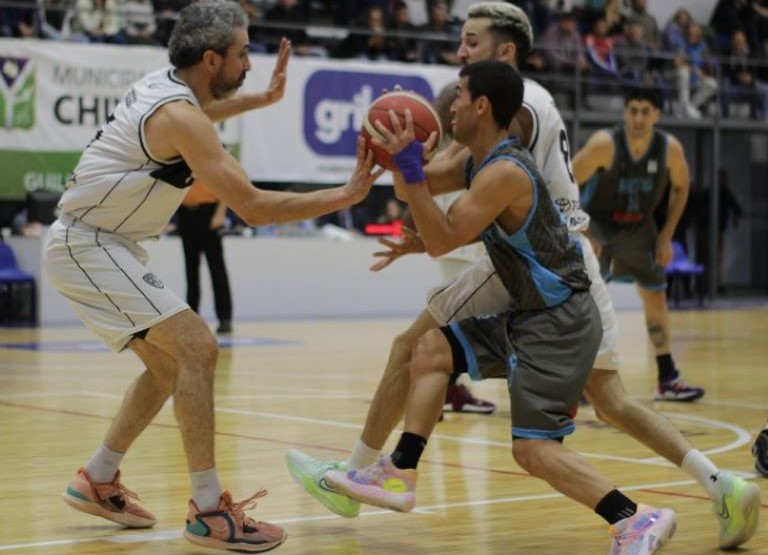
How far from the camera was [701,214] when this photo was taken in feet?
72.3

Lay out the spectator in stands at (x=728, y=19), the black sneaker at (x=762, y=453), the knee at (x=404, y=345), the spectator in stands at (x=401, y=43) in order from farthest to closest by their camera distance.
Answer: the spectator in stands at (x=728, y=19) → the spectator in stands at (x=401, y=43) → the black sneaker at (x=762, y=453) → the knee at (x=404, y=345)

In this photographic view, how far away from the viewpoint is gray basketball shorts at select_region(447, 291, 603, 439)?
4.35 m

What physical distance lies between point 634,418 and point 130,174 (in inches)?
76.0

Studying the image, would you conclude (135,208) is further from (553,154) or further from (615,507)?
(615,507)

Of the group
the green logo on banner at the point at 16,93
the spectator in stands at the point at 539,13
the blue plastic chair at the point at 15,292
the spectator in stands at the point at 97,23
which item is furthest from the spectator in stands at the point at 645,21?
the blue plastic chair at the point at 15,292

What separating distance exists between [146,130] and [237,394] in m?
4.60

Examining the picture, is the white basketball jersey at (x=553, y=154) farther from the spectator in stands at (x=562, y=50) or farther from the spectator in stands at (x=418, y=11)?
the spectator in stands at (x=418, y=11)

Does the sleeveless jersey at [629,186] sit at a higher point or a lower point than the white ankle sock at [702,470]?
higher

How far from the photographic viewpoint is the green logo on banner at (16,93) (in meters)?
15.7

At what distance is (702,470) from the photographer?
482cm

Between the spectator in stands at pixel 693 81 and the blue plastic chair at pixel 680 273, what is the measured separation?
6.60ft

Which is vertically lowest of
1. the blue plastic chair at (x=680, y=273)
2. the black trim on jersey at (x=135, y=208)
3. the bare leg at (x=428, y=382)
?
the blue plastic chair at (x=680, y=273)

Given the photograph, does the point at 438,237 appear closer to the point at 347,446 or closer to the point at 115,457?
the point at 115,457

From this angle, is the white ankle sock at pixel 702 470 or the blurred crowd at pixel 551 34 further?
the blurred crowd at pixel 551 34
